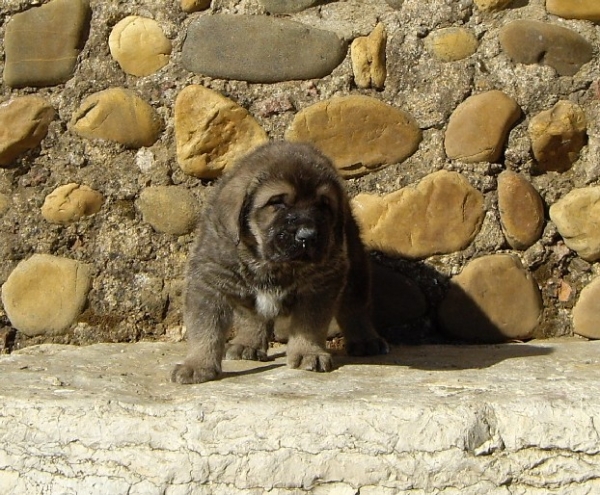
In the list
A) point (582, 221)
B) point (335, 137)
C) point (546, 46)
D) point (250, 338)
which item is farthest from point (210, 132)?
point (582, 221)

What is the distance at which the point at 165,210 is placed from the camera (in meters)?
3.65

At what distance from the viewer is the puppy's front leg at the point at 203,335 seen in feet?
9.59

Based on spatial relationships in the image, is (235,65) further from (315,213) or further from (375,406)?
(375,406)

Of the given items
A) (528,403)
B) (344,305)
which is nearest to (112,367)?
(344,305)

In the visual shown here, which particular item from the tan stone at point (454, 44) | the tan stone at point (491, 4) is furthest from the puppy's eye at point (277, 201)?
the tan stone at point (491, 4)

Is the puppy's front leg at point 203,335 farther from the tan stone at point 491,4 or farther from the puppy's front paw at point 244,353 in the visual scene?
the tan stone at point 491,4

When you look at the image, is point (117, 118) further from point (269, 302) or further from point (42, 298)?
point (269, 302)

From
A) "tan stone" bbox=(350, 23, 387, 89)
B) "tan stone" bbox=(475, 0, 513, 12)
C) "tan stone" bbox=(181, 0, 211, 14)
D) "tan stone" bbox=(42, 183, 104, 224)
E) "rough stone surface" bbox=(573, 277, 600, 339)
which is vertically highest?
"tan stone" bbox=(475, 0, 513, 12)

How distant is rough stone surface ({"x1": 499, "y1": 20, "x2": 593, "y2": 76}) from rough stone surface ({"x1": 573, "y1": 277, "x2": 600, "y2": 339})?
0.90 m

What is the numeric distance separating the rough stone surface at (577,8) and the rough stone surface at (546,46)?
0.09m

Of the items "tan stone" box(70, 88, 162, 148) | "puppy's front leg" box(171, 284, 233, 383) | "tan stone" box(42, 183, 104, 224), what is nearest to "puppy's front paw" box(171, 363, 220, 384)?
"puppy's front leg" box(171, 284, 233, 383)

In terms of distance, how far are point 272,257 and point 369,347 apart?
632 mm

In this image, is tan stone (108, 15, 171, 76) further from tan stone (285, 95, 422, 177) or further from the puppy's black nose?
the puppy's black nose

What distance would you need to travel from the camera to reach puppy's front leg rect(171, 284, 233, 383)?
2922 millimetres
